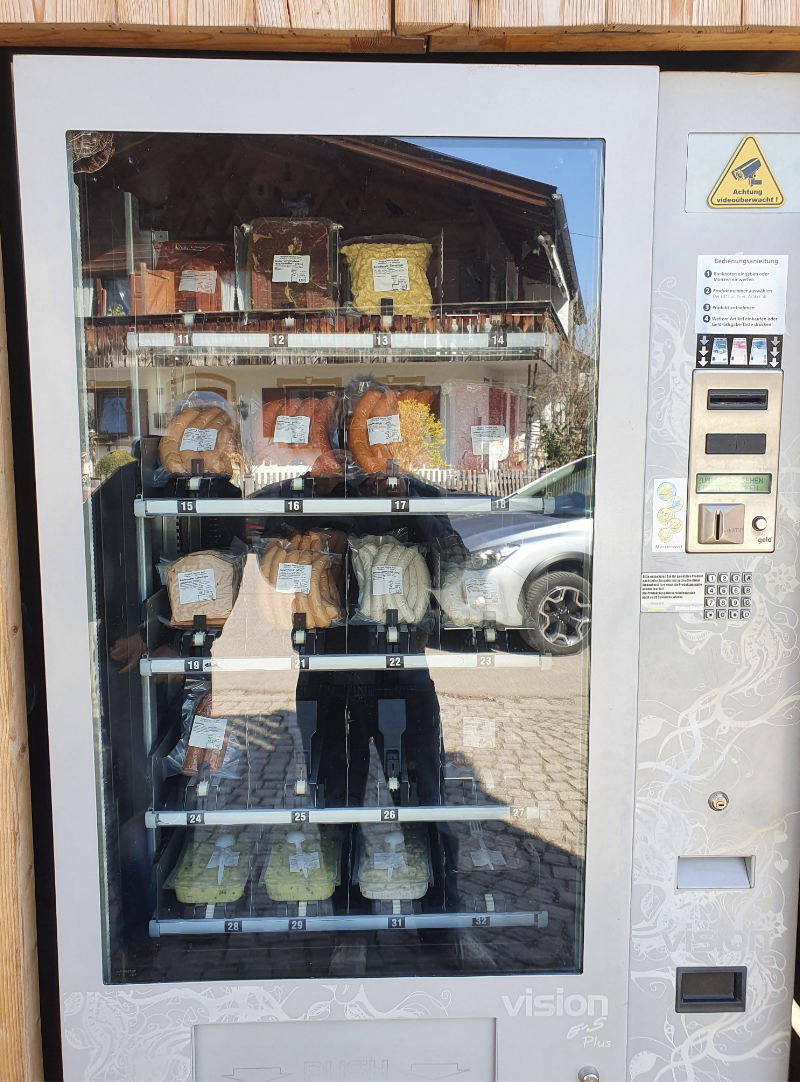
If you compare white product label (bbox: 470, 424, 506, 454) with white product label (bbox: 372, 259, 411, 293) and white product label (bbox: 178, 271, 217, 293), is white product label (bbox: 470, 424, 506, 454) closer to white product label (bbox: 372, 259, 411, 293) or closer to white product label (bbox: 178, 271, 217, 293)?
white product label (bbox: 372, 259, 411, 293)

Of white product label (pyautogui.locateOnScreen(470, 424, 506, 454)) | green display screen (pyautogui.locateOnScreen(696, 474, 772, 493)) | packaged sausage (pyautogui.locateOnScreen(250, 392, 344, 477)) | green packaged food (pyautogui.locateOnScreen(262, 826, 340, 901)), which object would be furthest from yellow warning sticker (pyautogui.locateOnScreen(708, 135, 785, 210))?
green packaged food (pyautogui.locateOnScreen(262, 826, 340, 901))

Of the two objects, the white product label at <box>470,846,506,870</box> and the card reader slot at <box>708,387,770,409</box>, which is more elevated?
the card reader slot at <box>708,387,770,409</box>

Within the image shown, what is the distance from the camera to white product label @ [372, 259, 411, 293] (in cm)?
159

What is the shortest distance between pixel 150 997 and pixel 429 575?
109 cm

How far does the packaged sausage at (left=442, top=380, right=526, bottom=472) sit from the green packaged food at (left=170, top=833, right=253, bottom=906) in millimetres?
1132

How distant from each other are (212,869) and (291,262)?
1.50 meters

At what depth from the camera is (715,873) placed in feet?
4.55

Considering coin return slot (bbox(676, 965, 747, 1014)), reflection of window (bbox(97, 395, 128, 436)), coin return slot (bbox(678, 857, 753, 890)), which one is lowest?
coin return slot (bbox(676, 965, 747, 1014))

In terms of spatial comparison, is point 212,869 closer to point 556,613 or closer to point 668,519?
point 556,613

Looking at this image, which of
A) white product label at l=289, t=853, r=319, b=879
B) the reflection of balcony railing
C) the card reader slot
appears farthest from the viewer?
white product label at l=289, t=853, r=319, b=879

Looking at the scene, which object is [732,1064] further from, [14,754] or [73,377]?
[73,377]

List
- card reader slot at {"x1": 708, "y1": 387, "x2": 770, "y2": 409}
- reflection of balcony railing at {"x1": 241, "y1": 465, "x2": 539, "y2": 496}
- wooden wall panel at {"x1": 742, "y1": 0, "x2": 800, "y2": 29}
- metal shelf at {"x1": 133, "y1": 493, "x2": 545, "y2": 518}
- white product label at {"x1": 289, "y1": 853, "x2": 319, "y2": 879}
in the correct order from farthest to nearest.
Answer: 1. white product label at {"x1": 289, "y1": 853, "x2": 319, "y2": 879}
2. reflection of balcony railing at {"x1": 241, "y1": 465, "x2": 539, "y2": 496}
3. metal shelf at {"x1": 133, "y1": 493, "x2": 545, "y2": 518}
4. card reader slot at {"x1": 708, "y1": 387, "x2": 770, "y2": 409}
5. wooden wall panel at {"x1": 742, "y1": 0, "x2": 800, "y2": 29}

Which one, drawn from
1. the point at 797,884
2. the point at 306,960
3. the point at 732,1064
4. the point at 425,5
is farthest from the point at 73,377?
the point at 732,1064

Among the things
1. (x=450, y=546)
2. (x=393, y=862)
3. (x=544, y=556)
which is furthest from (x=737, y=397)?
(x=393, y=862)
